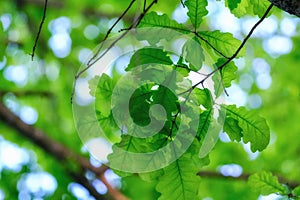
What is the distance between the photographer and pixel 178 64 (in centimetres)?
162

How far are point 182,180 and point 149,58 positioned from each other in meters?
0.43

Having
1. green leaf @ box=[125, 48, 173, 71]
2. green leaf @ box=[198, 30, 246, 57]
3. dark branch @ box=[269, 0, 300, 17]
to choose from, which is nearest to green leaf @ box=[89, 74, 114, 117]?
green leaf @ box=[125, 48, 173, 71]

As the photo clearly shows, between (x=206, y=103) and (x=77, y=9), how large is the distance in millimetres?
5740

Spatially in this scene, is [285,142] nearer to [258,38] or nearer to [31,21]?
[258,38]

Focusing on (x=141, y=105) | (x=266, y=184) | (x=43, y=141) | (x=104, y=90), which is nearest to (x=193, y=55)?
(x=141, y=105)

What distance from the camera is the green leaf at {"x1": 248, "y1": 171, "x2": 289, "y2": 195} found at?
1.88 meters

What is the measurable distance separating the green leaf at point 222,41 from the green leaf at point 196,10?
0.19 ft

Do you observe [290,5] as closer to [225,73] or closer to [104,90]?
[225,73]

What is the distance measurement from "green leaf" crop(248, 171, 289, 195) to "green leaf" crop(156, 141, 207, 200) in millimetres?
367

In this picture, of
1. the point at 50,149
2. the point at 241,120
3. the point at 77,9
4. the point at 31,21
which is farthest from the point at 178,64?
the point at 77,9

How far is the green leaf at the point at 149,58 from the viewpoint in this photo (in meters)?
1.63

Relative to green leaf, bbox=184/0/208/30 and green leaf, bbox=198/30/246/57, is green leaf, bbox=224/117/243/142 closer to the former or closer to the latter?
green leaf, bbox=198/30/246/57

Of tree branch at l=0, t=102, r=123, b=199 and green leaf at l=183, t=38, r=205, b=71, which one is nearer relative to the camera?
green leaf at l=183, t=38, r=205, b=71

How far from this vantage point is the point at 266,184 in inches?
74.7
